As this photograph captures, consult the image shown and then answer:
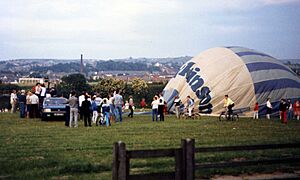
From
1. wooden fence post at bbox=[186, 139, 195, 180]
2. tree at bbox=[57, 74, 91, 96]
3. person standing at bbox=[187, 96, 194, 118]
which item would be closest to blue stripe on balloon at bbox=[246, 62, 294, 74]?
person standing at bbox=[187, 96, 194, 118]

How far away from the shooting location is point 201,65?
3841 cm

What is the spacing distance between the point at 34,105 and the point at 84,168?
1966 centimetres

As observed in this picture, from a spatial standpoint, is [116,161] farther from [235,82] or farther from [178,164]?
[235,82]

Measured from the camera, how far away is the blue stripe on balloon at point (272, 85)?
36094mm

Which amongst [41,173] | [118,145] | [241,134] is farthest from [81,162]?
[241,134]

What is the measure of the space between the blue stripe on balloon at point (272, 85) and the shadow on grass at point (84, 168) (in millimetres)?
25560

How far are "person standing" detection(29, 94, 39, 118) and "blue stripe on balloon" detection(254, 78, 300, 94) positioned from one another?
Result: 15794 mm

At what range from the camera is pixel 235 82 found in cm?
3628

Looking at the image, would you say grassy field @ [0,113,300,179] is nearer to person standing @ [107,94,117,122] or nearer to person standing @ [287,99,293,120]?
person standing @ [107,94,117,122]

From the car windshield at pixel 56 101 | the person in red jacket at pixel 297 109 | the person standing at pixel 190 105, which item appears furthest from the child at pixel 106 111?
the person in red jacket at pixel 297 109

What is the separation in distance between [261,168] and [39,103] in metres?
21.3

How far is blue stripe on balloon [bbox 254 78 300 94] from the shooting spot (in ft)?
118

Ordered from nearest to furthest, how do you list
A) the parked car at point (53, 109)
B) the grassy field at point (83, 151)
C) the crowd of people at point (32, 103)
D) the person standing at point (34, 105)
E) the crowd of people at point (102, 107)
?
1. the grassy field at point (83, 151)
2. the crowd of people at point (102, 107)
3. the parked car at point (53, 109)
4. the person standing at point (34, 105)
5. the crowd of people at point (32, 103)

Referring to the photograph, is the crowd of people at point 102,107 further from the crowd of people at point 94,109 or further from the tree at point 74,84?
the tree at point 74,84
